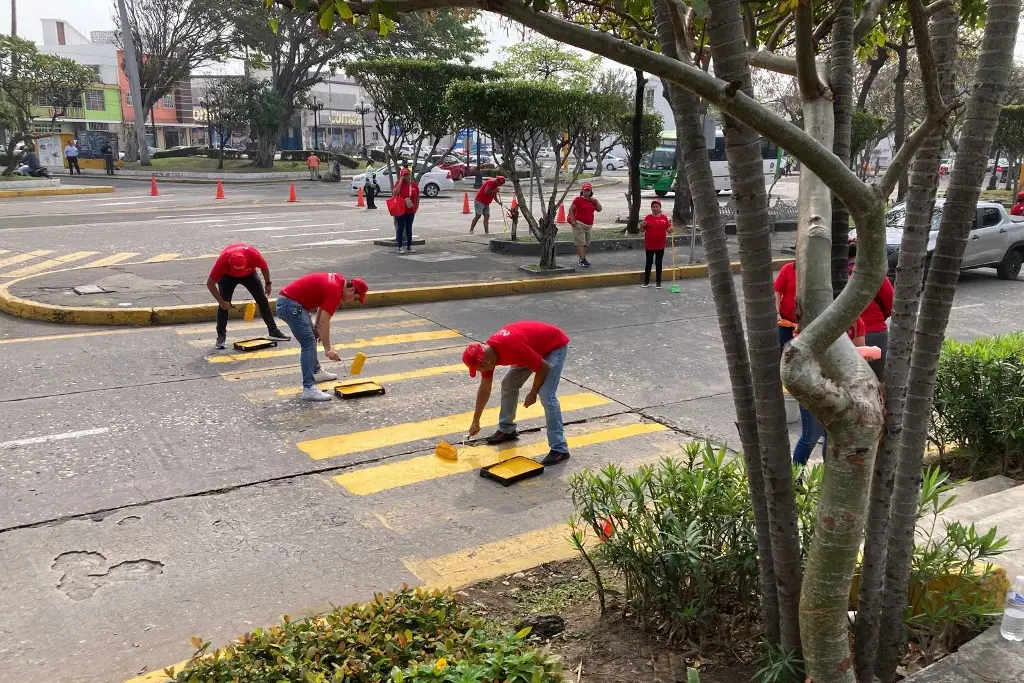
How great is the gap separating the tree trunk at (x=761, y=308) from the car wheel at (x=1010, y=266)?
15537mm

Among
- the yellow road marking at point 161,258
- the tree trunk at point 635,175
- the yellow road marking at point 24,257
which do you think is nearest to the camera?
the yellow road marking at point 24,257

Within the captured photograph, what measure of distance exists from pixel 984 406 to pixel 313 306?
5.57 m

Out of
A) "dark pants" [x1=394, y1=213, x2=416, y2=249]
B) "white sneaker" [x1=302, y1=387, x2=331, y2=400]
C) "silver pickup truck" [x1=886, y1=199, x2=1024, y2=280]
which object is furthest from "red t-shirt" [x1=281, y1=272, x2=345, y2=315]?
"silver pickup truck" [x1=886, y1=199, x2=1024, y2=280]

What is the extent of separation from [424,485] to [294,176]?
38788mm

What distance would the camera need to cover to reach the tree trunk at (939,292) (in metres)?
3.01

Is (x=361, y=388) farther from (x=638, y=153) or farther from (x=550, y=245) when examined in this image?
(x=638, y=153)

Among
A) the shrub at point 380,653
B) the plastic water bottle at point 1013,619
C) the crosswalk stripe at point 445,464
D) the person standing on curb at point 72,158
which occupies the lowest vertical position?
the crosswalk stripe at point 445,464

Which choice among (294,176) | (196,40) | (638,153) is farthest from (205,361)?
(196,40)

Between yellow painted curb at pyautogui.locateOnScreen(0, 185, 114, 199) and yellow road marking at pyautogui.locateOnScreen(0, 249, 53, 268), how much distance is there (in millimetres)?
14742

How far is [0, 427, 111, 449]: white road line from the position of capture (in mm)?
6666

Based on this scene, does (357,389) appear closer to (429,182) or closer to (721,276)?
(721,276)

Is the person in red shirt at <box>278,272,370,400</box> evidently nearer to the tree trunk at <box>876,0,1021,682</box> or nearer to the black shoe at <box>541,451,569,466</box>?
the black shoe at <box>541,451,569,466</box>

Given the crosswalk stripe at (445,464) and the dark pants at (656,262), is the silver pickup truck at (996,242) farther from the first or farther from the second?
the crosswalk stripe at (445,464)

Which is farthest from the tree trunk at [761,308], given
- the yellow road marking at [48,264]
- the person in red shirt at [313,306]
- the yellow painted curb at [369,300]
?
the yellow road marking at [48,264]
